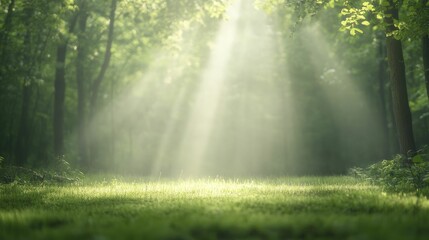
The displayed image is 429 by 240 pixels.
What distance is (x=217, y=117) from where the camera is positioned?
48969 millimetres

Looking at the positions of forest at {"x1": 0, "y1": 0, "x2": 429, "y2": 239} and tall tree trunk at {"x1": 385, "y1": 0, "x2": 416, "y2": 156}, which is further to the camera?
tall tree trunk at {"x1": 385, "y1": 0, "x2": 416, "y2": 156}

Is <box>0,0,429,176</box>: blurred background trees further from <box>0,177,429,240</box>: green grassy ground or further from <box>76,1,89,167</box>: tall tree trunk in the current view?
<box>0,177,429,240</box>: green grassy ground

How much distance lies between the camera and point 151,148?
54.6 meters

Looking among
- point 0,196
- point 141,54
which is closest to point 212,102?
point 141,54

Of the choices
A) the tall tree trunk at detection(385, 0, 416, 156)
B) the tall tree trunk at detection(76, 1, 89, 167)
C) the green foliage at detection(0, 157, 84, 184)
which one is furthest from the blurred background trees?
the tall tree trunk at detection(385, 0, 416, 156)

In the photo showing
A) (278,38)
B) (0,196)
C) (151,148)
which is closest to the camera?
(0,196)

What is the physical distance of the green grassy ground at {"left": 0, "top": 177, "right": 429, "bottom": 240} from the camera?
6.65 meters

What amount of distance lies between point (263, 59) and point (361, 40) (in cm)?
1030

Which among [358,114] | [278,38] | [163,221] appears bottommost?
Result: [163,221]

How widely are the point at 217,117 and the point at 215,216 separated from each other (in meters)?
41.3

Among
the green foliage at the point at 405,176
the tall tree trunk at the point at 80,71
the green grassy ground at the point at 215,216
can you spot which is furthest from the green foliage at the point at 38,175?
the tall tree trunk at the point at 80,71

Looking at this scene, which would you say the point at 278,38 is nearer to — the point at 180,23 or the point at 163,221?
the point at 180,23

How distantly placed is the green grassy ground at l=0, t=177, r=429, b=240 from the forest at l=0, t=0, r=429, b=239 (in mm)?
41

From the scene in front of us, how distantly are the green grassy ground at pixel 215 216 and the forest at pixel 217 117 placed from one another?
4 centimetres
